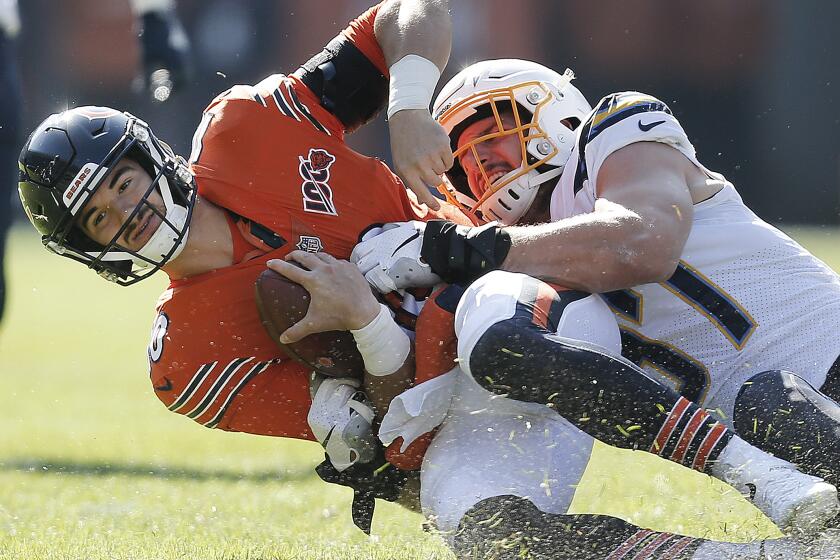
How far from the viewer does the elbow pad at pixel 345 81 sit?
10.8 feet

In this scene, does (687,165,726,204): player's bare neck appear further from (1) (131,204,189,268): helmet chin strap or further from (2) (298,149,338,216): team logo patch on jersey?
(1) (131,204,189,268): helmet chin strap

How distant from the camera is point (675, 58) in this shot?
41.6ft

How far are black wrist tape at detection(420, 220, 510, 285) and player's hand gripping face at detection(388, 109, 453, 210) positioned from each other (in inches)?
5.1

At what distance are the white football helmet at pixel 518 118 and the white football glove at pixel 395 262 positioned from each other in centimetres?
34

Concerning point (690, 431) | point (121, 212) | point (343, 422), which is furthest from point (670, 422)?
point (121, 212)

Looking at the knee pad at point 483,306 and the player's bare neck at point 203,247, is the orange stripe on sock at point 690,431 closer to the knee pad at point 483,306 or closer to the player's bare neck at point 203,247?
the knee pad at point 483,306

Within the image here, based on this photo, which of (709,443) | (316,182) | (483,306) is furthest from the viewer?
(316,182)

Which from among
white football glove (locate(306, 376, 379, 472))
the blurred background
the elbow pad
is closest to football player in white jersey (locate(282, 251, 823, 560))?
white football glove (locate(306, 376, 379, 472))

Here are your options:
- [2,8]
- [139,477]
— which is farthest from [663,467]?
[2,8]

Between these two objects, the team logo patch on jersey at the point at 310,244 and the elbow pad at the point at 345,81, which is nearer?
the team logo patch on jersey at the point at 310,244

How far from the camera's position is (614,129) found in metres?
2.92

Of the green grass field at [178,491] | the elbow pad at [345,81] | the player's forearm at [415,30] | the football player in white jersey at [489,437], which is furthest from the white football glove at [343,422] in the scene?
the player's forearm at [415,30]

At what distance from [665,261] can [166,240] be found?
1269 mm

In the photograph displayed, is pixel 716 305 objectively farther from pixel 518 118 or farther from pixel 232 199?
pixel 232 199
